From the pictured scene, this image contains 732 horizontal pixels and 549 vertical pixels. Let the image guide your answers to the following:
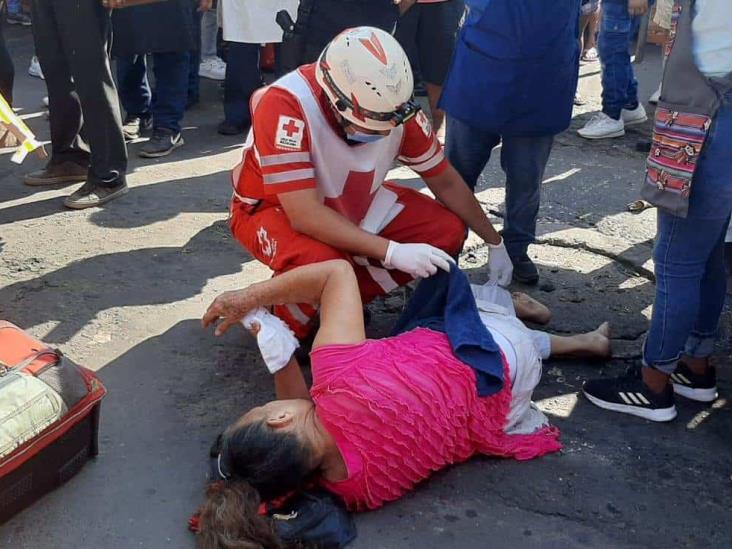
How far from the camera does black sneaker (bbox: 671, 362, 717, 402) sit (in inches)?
115

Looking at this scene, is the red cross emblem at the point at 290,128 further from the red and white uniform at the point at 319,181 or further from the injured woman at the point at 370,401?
the injured woman at the point at 370,401

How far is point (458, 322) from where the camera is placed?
8.51 feet

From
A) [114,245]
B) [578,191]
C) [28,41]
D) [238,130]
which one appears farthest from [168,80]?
[28,41]

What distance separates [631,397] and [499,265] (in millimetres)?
732

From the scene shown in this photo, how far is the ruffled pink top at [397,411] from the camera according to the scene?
7.50 feet

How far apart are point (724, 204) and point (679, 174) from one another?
0.55 feet

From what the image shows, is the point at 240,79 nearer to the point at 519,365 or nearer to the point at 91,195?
the point at 91,195

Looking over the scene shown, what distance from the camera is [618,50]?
5504mm

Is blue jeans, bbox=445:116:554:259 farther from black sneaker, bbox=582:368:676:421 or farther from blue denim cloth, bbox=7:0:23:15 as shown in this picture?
blue denim cloth, bbox=7:0:23:15

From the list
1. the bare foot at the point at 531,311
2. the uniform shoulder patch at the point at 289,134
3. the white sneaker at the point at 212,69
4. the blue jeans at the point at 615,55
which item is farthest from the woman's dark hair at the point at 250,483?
the white sneaker at the point at 212,69

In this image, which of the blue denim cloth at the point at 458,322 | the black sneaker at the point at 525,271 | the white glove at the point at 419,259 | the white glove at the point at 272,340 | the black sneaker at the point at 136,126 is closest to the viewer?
the blue denim cloth at the point at 458,322

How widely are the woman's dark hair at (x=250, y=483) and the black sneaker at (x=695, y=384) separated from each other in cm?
134

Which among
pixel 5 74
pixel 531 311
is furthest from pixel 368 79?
pixel 5 74

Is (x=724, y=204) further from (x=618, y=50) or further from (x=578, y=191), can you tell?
(x=618, y=50)
